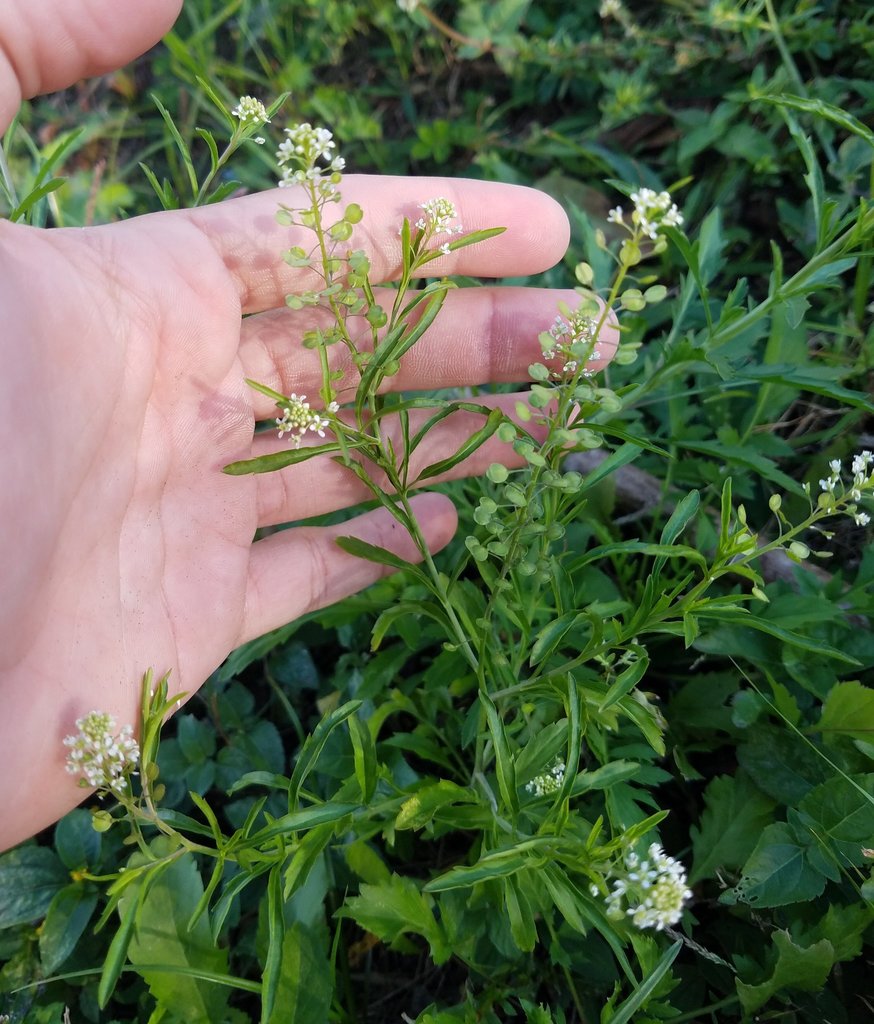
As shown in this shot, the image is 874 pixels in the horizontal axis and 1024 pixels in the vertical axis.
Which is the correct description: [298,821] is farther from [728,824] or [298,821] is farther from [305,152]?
[305,152]

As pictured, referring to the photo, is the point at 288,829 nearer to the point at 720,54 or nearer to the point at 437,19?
the point at 720,54

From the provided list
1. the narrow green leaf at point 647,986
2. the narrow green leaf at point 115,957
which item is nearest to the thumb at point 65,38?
the narrow green leaf at point 115,957

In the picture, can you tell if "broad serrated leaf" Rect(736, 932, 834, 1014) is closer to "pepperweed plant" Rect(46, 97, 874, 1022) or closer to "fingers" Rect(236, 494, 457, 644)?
"pepperweed plant" Rect(46, 97, 874, 1022)

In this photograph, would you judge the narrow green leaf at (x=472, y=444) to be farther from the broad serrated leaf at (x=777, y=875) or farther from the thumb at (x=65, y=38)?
the thumb at (x=65, y=38)

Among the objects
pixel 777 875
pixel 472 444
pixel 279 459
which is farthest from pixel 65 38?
pixel 777 875

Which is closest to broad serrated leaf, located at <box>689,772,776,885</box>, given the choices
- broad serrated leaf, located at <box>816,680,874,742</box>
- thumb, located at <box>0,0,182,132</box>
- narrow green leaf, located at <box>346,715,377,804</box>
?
broad serrated leaf, located at <box>816,680,874,742</box>

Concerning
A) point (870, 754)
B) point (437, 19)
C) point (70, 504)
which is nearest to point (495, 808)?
point (870, 754)
